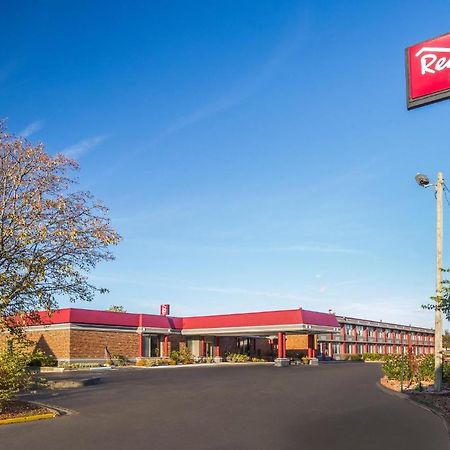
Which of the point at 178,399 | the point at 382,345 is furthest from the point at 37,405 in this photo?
the point at 382,345

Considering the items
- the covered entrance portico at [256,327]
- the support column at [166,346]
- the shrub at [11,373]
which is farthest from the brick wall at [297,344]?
the shrub at [11,373]

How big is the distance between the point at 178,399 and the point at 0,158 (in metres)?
10.2

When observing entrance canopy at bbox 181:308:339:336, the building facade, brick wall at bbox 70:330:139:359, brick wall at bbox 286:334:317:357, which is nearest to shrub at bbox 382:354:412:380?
entrance canopy at bbox 181:308:339:336

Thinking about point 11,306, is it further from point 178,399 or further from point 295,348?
point 295,348

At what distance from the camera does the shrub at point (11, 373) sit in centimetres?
1513

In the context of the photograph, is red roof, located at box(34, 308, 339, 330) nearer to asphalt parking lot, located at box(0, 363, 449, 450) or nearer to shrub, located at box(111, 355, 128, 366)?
shrub, located at box(111, 355, 128, 366)

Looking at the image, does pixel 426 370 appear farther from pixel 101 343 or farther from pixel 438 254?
pixel 101 343

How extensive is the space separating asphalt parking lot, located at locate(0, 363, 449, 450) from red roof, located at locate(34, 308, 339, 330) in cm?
2324

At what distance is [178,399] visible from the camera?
64.5 ft

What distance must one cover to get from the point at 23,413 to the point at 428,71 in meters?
13.1

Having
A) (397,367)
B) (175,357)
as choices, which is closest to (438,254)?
(397,367)

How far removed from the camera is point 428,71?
426 inches

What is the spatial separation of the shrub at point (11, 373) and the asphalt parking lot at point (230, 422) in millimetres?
1551

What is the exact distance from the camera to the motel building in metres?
44.5
